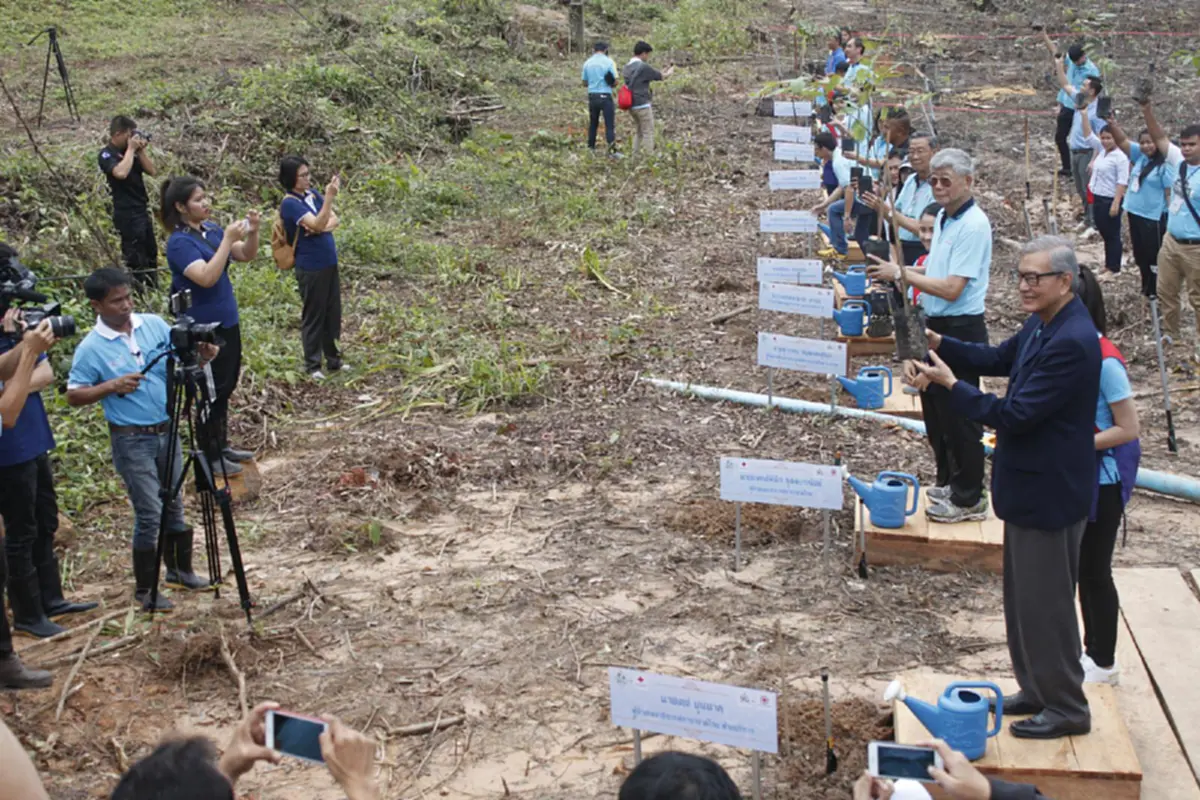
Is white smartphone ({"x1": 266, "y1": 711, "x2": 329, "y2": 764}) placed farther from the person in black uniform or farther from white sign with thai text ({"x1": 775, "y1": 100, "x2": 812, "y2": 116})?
white sign with thai text ({"x1": 775, "y1": 100, "x2": 812, "y2": 116})

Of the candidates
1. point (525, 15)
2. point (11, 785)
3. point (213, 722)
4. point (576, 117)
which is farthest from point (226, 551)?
point (525, 15)

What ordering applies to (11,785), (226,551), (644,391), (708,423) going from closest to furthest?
(11,785), (226,551), (708,423), (644,391)

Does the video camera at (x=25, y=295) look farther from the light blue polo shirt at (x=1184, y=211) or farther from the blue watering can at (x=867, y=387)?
the light blue polo shirt at (x=1184, y=211)

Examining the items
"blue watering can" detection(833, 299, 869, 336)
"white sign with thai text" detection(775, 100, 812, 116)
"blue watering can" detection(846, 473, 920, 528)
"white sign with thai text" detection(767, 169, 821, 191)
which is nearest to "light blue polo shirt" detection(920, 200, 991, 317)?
"blue watering can" detection(846, 473, 920, 528)

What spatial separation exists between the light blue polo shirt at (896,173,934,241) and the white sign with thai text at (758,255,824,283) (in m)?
0.73

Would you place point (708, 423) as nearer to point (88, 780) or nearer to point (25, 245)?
point (88, 780)

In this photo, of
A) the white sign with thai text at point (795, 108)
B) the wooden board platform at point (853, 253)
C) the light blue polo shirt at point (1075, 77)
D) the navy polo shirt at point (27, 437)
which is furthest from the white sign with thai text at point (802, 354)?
the white sign with thai text at point (795, 108)

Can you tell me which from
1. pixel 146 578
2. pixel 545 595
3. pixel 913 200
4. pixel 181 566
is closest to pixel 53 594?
pixel 146 578

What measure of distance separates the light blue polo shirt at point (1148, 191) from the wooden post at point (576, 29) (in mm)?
15115

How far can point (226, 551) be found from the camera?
22.1ft

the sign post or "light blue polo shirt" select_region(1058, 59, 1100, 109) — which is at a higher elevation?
"light blue polo shirt" select_region(1058, 59, 1100, 109)

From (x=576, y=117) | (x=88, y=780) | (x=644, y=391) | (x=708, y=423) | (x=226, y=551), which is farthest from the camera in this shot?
(x=576, y=117)

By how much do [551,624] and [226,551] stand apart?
7.25 feet

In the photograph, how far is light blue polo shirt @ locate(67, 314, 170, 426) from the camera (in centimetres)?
550
